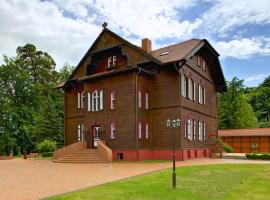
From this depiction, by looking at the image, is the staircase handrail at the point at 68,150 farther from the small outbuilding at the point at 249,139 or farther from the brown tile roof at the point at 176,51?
the small outbuilding at the point at 249,139

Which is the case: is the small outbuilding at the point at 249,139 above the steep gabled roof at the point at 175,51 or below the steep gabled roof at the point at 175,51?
below

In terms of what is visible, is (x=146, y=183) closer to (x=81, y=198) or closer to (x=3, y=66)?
(x=81, y=198)

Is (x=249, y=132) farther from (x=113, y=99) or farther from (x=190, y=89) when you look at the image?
(x=113, y=99)

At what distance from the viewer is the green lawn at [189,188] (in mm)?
10562

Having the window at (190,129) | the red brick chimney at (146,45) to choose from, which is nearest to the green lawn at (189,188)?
the window at (190,129)

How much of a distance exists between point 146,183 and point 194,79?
17.7 meters

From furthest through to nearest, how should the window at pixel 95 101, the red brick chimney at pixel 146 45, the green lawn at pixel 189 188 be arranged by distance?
1. the red brick chimney at pixel 146 45
2. the window at pixel 95 101
3. the green lawn at pixel 189 188

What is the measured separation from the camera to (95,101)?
94.0 ft

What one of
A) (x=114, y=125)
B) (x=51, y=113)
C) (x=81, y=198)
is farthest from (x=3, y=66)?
(x=81, y=198)

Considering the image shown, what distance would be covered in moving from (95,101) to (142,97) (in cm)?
452

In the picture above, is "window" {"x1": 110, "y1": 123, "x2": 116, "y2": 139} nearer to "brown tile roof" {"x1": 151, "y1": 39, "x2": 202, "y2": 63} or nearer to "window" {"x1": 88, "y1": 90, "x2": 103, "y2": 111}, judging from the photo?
"window" {"x1": 88, "y1": 90, "x2": 103, "y2": 111}

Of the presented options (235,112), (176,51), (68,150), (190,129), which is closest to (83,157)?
(68,150)

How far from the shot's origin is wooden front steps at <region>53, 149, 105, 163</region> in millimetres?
24881

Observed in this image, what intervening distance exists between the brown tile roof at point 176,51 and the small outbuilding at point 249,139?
1486 cm
